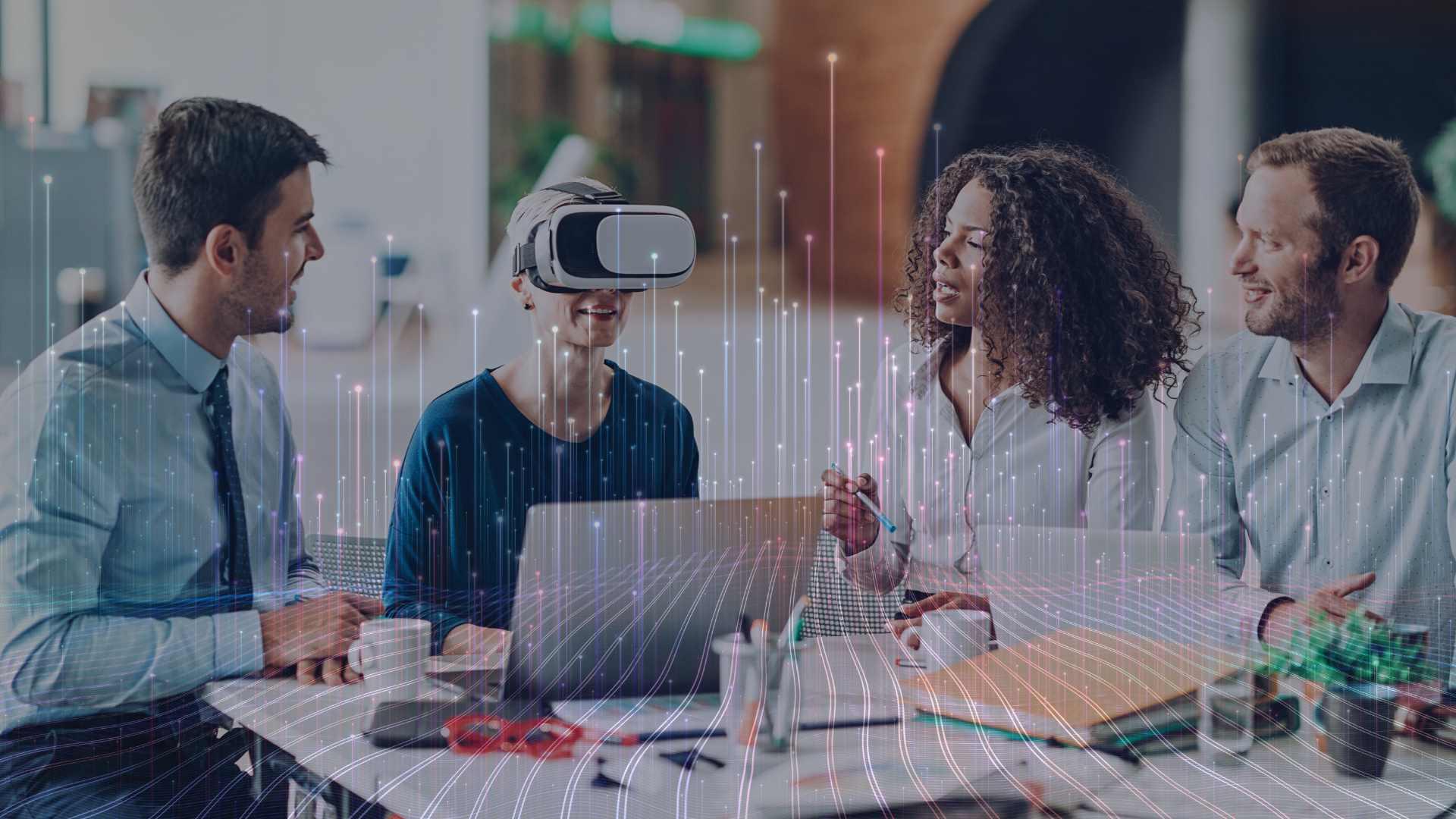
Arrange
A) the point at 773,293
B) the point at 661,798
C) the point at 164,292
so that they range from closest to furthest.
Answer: the point at 661,798 → the point at 164,292 → the point at 773,293

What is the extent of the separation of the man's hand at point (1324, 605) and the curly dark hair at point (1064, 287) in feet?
1.27

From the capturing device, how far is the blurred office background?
5.62 feet

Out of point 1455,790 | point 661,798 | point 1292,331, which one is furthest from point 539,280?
point 1455,790

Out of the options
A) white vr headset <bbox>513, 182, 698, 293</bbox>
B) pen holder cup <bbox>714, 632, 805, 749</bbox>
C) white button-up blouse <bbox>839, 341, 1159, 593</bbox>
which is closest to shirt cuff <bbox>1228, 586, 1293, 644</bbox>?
white button-up blouse <bbox>839, 341, 1159, 593</bbox>

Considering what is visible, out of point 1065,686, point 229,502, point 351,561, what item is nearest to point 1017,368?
point 1065,686

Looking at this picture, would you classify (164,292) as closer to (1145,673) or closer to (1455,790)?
(1145,673)

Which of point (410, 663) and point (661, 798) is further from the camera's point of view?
point (410, 663)

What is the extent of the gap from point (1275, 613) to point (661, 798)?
1077 mm

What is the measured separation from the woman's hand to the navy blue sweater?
0.22 meters

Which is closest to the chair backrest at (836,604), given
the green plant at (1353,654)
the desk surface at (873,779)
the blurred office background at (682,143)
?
the blurred office background at (682,143)

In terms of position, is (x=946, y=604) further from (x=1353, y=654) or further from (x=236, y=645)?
(x=236, y=645)

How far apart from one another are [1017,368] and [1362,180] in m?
0.64

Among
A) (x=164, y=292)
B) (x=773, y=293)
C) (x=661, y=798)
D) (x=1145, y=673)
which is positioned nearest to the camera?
(x=661, y=798)

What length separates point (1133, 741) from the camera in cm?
128
